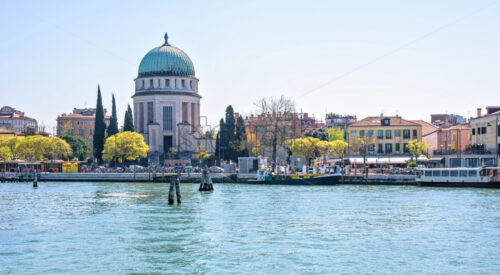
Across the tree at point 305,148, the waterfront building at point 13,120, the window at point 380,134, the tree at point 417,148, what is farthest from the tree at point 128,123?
the waterfront building at point 13,120

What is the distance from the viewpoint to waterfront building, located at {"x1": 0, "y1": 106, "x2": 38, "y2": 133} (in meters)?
130

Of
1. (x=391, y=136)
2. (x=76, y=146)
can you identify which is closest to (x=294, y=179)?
(x=391, y=136)

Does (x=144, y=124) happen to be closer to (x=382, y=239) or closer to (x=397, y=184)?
(x=397, y=184)

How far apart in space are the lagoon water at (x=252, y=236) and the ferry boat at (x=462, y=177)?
10870 mm

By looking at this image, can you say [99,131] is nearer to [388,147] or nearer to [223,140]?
[223,140]

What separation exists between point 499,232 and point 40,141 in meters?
64.6

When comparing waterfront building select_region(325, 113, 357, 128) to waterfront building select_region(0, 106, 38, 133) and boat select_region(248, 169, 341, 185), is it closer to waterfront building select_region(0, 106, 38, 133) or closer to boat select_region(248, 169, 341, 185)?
waterfront building select_region(0, 106, 38, 133)

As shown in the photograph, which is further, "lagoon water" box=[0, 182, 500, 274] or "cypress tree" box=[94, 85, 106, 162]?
"cypress tree" box=[94, 85, 106, 162]

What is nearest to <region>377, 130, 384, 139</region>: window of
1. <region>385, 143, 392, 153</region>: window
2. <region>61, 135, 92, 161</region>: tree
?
→ <region>385, 143, 392, 153</region>: window

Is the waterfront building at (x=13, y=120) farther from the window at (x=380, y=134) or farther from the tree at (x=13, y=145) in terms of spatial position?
the window at (x=380, y=134)

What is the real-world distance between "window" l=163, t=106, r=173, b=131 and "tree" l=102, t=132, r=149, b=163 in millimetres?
12970

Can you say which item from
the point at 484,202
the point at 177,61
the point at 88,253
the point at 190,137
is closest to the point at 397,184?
the point at 484,202

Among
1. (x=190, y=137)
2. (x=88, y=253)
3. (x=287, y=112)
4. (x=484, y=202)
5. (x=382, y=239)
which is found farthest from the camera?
(x=190, y=137)

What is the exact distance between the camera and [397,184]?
168 feet
